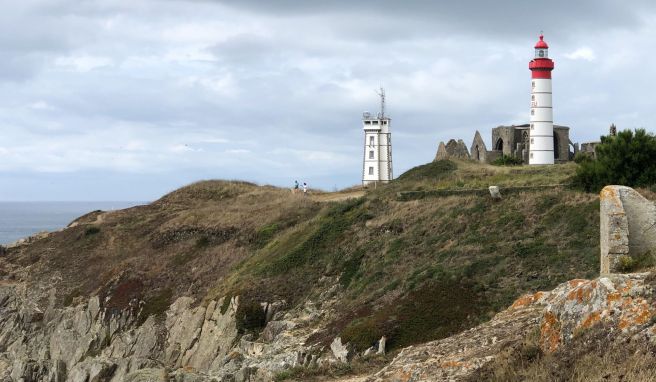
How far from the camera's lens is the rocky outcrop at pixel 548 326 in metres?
11.1

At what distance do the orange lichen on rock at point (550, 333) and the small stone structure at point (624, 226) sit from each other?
20.8 feet

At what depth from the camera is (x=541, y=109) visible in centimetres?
6128

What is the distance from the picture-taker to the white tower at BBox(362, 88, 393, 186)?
80812 millimetres

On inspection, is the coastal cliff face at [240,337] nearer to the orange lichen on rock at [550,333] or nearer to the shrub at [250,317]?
the orange lichen on rock at [550,333]

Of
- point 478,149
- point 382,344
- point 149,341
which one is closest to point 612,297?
point 382,344

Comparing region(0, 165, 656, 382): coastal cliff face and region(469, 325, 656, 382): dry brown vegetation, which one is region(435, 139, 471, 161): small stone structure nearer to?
region(0, 165, 656, 382): coastal cliff face

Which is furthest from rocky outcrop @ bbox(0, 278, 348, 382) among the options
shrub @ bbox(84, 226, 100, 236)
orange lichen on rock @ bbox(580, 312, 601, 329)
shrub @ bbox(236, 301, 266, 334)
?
orange lichen on rock @ bbox(580, 312, 601, 329)

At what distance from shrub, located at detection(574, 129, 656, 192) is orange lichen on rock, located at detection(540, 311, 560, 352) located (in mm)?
28182

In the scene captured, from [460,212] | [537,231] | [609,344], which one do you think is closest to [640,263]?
[609,344]

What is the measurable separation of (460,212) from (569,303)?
29504 mm

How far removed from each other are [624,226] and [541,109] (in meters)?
45.1

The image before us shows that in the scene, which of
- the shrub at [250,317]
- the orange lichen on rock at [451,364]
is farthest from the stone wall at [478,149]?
the orange lichen on rock at [451,364]

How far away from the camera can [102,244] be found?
63000 mm

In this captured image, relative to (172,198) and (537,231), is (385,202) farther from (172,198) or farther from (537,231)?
(172,198)
